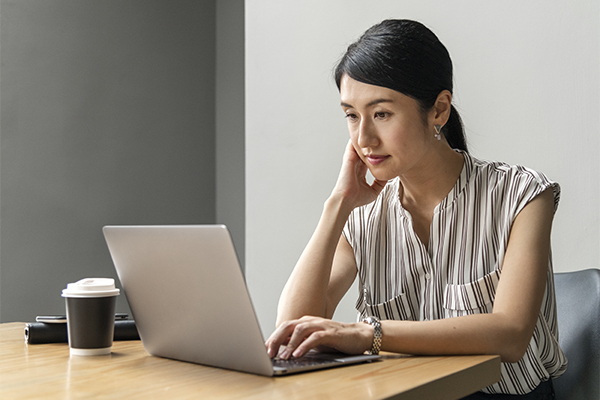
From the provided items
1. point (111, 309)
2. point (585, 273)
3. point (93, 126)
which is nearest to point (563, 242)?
point (585, 273)

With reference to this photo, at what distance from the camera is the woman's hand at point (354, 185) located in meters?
1.36

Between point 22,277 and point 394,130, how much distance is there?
2.65m

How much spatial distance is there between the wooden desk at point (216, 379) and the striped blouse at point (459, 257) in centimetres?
37

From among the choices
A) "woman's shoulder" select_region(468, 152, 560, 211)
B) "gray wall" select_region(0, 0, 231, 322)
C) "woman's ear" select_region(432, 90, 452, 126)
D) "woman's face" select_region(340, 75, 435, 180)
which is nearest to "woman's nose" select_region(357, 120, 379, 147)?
"woman's face" select_region(340, 75, 435, 180)

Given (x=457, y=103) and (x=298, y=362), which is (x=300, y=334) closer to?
(x=298, y=362)

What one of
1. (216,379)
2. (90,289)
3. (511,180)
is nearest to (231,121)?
(511,180)

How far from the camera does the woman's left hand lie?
2.75ft

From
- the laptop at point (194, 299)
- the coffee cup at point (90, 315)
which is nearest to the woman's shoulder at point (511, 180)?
the laptop at point (194, 299)

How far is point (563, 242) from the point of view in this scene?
1.66 meters

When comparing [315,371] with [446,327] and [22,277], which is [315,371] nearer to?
[446,327]

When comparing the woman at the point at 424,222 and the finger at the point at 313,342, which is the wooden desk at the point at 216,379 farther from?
the woman at the point at 424,222

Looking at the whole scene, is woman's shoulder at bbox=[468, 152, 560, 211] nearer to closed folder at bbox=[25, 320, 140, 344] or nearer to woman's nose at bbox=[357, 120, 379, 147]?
woman's nose at bbox=[357, 120, 379, 147]

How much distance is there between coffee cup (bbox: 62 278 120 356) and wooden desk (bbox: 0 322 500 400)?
0.02m

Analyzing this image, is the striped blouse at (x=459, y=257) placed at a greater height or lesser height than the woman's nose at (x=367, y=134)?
lesser
